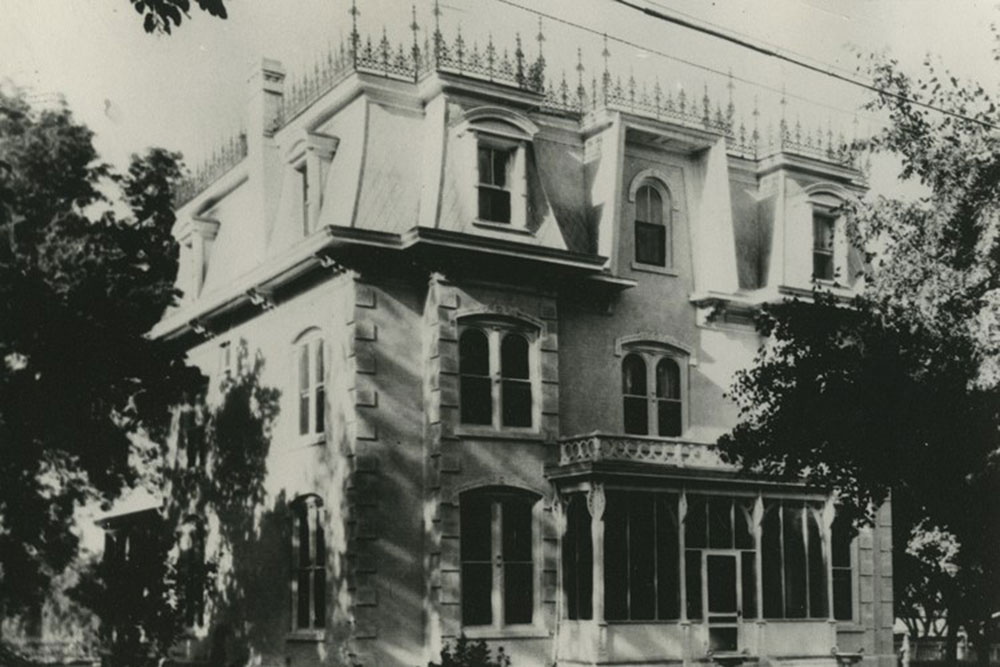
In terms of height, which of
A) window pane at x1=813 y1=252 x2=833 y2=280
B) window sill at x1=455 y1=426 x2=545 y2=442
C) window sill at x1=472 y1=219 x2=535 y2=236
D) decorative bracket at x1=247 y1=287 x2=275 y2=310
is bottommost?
window sill at x1=455 y1=426 x2=545 y2=442

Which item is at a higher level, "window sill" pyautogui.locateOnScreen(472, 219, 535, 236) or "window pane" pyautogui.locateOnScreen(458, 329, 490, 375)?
"window sill" pyautogui.locateOnScreen(472, 219, 535, 236)

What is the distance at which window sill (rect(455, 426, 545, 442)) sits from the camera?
21.1 metres

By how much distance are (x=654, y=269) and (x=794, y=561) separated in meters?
6.53

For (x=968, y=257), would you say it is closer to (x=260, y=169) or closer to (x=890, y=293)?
(x=890, y=293)

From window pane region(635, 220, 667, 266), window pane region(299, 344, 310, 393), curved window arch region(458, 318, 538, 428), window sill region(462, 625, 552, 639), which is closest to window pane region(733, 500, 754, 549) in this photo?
window sill region(462, 625, 552, 639)

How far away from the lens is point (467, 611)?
2078 centimetres

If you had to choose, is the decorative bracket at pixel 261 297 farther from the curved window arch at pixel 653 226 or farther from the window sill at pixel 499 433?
the curved window arch at pixel 653 226

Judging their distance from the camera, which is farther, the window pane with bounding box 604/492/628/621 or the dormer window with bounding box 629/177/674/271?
the dormer window with bounding box 629/177/674/271

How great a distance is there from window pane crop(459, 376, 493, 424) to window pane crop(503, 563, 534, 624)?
8.66 ft

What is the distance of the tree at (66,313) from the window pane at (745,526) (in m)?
11.4

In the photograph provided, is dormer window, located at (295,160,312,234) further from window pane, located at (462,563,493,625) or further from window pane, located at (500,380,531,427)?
window pane, located at (462,563,493,625)

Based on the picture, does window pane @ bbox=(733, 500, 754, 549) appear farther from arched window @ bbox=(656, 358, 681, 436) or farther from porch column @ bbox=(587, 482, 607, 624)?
porch column @ bbox=(587, 482, 607, 624)

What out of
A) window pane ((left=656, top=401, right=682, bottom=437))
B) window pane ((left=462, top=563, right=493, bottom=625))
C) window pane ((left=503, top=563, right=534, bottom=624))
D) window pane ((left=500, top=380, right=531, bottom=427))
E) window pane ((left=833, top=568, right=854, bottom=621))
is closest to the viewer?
window pane ((left=462, top=563, right=493, bottom=625))

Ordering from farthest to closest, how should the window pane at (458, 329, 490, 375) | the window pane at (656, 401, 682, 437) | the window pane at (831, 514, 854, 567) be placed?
the window pane at (831, 514, 854, 567) < the window pane at (656, 401, 682, 437) < the window pane at (458, 329, 490, 375)
